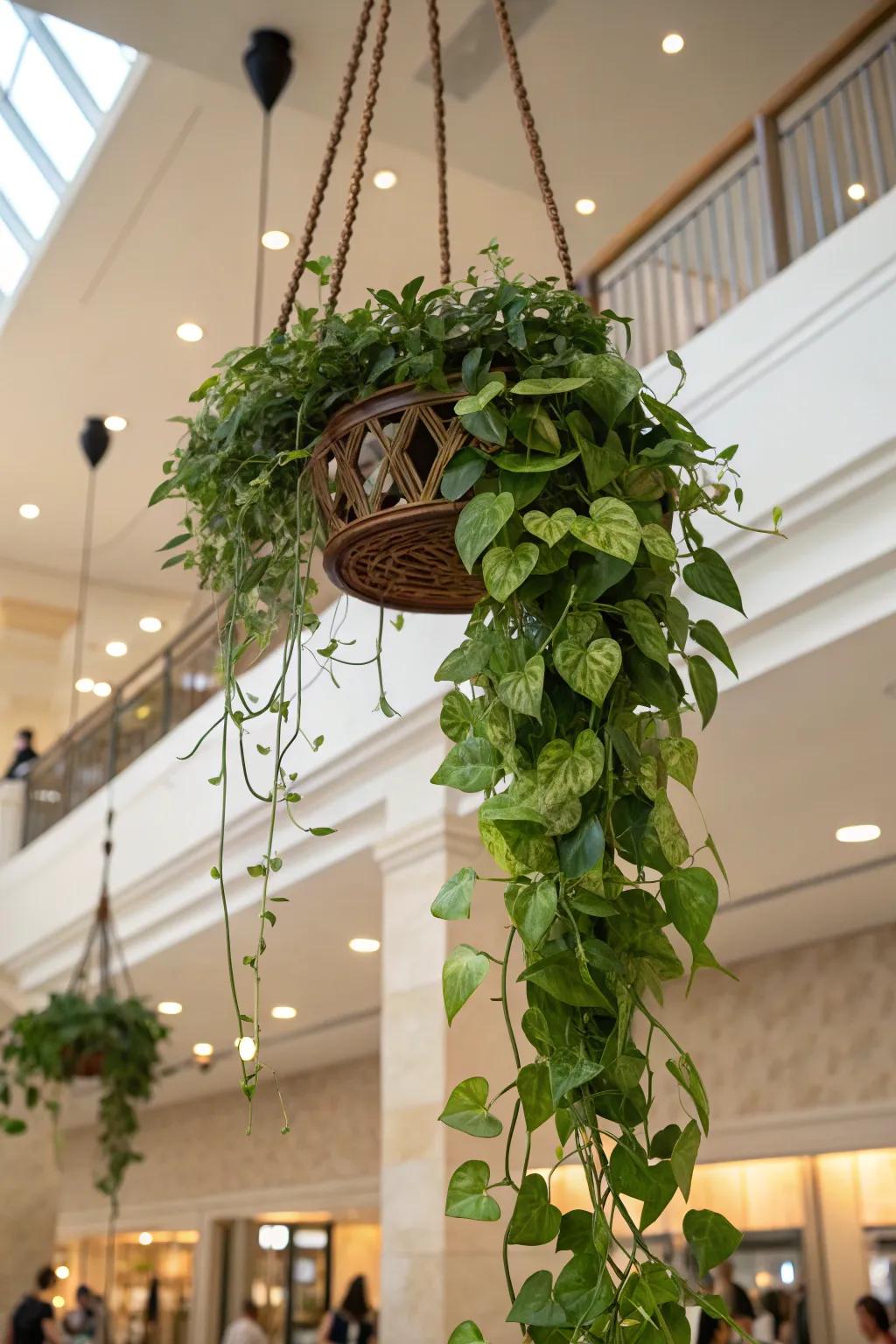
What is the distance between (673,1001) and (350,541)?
6.74 meters

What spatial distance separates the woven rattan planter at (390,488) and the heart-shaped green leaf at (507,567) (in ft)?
0.57

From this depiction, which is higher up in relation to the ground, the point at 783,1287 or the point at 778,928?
the point at 778,928

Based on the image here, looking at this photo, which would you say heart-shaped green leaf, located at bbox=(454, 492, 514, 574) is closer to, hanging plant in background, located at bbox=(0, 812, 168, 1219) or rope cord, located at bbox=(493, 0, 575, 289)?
rope cord, located at bbox=(493, 0, 575, 289)

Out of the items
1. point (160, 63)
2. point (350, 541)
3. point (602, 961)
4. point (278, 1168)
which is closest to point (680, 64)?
point (160, 63)

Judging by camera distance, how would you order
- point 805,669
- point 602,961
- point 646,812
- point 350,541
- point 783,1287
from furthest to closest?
point 783,1287, point 805,669, point 350,541, point 646,812, point 602,961

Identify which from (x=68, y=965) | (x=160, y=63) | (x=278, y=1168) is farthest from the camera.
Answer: (x=278, y=1168)

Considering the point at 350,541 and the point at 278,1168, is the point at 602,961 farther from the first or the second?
the point at 278,1168

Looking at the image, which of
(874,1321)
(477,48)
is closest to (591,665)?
(477,48)

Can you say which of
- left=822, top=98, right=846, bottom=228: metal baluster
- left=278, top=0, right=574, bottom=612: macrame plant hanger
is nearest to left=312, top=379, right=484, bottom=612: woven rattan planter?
left=278, top=0, right=574, bottom=612: macrame plant hanger

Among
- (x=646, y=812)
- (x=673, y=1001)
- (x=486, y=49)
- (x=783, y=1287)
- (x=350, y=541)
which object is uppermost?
(x=486, y=49)

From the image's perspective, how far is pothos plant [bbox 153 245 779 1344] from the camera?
3.69 ft

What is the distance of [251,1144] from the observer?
11930mm

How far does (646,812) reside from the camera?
4.13ft

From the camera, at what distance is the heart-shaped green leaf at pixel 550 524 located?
129 centimetres
